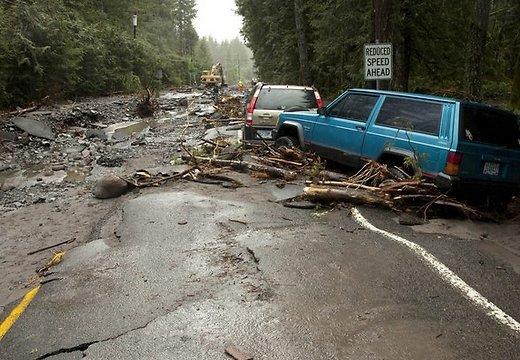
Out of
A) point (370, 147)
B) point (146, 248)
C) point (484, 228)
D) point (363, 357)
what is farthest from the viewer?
point (370, 147)

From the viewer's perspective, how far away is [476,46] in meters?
10.5

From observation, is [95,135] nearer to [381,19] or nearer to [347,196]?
[381,19]

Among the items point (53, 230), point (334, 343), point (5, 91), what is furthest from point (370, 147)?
point (5, 91)

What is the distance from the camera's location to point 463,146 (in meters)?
6.22

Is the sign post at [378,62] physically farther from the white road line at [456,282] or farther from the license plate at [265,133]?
the white road line at [456,282]

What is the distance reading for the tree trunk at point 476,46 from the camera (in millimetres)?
10391

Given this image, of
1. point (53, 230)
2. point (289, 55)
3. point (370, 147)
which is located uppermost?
point (289, 55)

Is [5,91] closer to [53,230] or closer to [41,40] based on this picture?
[41,40]

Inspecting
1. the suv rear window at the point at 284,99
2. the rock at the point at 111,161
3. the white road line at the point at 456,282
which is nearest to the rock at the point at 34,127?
the rock at the point at 111,161

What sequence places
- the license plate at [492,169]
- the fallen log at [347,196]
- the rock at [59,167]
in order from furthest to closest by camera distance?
the rock at [59,167], the fallen log at [347,196], the license plate at [492,169]

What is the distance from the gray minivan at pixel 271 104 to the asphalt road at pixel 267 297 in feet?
17.2

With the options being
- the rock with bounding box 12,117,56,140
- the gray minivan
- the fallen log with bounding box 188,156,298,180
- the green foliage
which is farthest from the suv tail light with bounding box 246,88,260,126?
the green foliage

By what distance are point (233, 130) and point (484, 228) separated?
11.6 meters

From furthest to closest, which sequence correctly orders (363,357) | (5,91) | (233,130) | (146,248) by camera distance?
(5,91)
(233,130)
(146,248)
(363,357)
